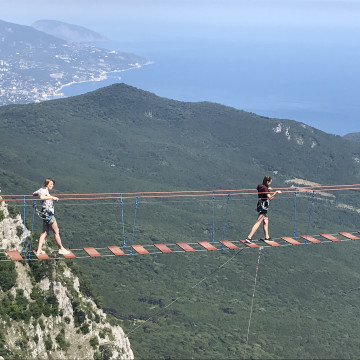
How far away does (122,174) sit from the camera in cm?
14100

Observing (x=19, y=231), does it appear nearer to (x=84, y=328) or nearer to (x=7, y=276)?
(x=7, y=276)

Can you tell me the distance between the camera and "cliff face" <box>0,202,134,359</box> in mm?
39812

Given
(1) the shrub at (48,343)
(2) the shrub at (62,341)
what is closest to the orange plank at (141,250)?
(1) the shrub at (48,343)

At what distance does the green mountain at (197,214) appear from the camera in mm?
80375

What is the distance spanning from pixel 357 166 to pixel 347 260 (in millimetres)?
62653

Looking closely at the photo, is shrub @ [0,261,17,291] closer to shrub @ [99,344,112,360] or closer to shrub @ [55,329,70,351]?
shrub @ [55,329,70,351]

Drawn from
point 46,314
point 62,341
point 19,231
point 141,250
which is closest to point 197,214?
point 19,231

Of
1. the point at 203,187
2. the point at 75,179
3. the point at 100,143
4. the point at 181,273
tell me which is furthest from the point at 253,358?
the point at 100,143

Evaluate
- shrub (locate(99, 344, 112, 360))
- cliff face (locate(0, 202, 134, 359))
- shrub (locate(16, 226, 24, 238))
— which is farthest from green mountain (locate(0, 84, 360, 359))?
shrub (locate(99, 344, 112, 360))

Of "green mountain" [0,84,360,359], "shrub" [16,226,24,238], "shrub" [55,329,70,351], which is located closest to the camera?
"shrub" [55,329,70,351]

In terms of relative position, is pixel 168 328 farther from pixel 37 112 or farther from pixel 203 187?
pixel 37 112

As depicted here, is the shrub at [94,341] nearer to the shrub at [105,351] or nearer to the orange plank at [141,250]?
the shrub at [105,351]

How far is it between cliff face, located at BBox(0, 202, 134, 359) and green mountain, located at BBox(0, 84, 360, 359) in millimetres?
5147

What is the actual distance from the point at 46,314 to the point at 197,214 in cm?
8075
